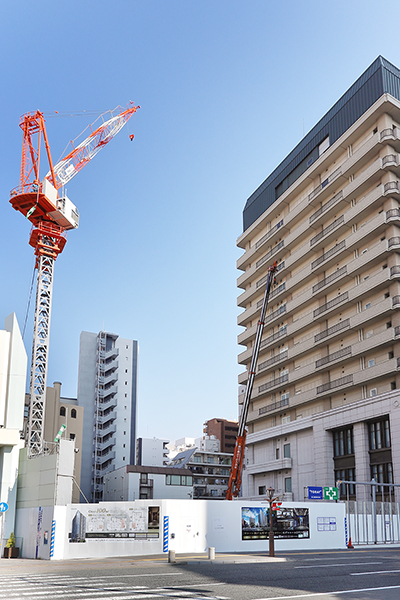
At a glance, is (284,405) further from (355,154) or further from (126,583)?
(126,583)

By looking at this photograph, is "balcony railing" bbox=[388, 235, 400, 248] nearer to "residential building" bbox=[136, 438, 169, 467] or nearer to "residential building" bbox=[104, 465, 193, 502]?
"residential building" bbox=[104, 465, 193, 502]

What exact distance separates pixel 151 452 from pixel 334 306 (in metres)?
71.8

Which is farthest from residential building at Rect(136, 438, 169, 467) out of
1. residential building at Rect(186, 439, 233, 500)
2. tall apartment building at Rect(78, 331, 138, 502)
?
residential building at Rect(186, 439, 233, 500)

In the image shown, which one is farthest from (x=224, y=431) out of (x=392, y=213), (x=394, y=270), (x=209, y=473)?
(x=392, y=213)

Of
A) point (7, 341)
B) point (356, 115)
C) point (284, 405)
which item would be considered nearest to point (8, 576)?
point (7, 341)

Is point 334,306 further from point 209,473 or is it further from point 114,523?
point 209,473

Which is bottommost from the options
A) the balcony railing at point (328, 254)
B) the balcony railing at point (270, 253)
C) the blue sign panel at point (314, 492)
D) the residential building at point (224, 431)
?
the blue sign panel at point (314, 492)

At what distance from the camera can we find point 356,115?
203ft

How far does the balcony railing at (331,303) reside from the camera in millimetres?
60250

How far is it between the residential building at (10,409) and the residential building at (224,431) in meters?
97.3

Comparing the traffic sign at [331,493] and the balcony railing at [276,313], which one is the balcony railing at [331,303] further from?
the traffic sign at [331,493]

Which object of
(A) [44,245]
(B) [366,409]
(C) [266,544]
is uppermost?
(A) [44,245]

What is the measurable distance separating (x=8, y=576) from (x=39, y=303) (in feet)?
118

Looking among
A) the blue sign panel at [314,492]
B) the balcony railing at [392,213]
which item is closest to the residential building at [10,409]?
the blue sign panel at [314,492]
